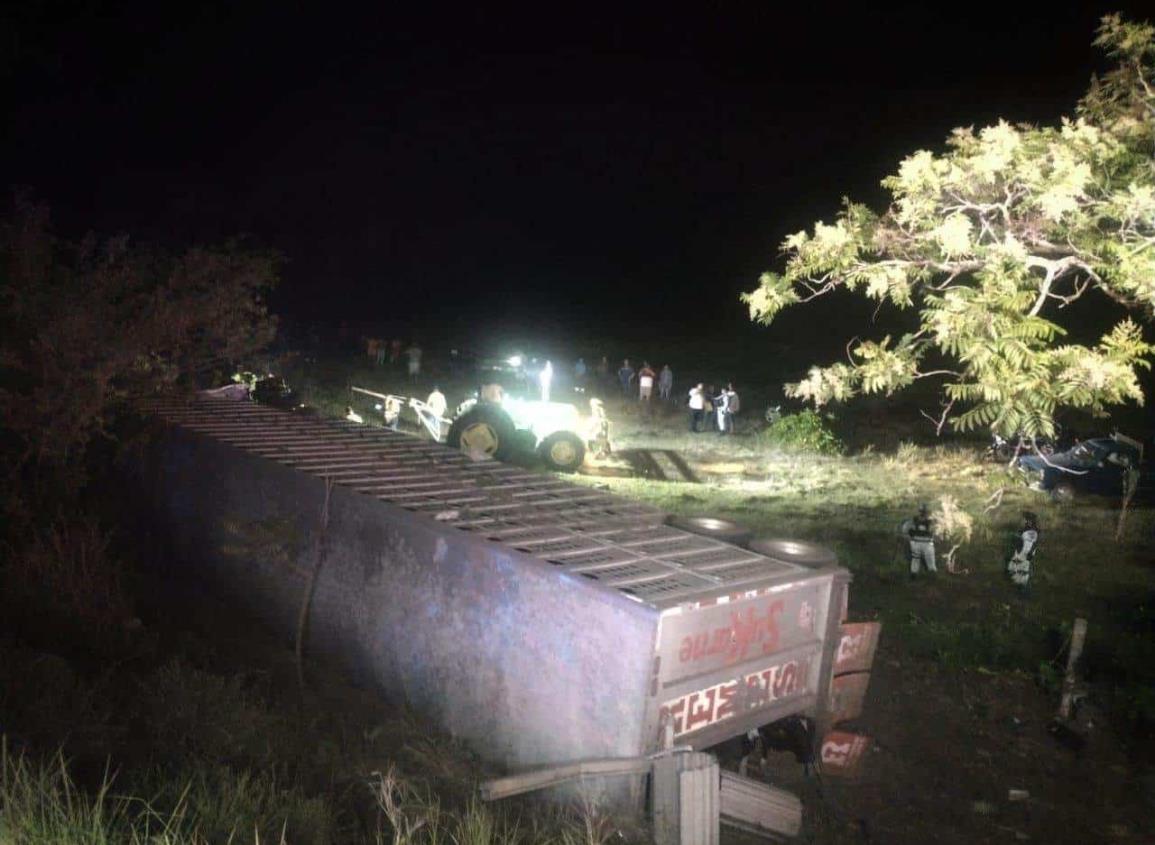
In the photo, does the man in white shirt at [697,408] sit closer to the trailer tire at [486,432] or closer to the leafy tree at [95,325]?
the trailer tire at [486,432]

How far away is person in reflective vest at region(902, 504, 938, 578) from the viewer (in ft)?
34.8

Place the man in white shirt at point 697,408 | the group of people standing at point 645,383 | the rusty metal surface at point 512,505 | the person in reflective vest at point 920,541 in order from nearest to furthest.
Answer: the rusty metal surface at point 512,505, the person in reflective vest at point 920,541, the man in white shirt at point 697,408, the group of people standing at point 645,383

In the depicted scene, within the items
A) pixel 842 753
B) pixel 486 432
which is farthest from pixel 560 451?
pixel 842 753

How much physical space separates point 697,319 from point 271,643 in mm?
50959

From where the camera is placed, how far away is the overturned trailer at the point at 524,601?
17.2 feet

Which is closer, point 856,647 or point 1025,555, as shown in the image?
point 856,647

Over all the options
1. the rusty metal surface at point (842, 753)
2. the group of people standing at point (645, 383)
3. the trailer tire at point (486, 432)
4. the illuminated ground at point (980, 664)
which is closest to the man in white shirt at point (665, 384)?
the group of people standing at point (645, 383)

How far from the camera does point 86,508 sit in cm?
945

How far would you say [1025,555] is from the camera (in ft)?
33.8

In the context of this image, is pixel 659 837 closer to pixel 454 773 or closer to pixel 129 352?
pixel 454 773

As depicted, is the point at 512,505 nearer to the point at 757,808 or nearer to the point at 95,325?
the point at 757,808

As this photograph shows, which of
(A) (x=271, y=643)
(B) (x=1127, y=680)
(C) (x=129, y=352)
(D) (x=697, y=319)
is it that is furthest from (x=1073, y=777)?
(D) (x=697, y=319)

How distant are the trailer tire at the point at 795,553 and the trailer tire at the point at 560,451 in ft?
30.7

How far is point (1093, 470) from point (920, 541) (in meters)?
7.43
